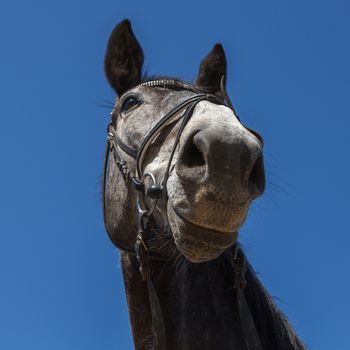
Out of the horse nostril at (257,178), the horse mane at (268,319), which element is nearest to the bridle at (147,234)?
the horse mane at (268,319)

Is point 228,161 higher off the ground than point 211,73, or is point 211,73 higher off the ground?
point 211,73

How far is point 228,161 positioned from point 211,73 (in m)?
2.34

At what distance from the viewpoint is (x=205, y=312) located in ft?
14.3

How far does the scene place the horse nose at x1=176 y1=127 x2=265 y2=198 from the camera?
11.1ft

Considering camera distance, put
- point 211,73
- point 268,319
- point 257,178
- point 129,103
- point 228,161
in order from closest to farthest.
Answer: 1. point 228,161
2. point 257,178
3. point 268,319
4. point 129,103
5. point 211,73

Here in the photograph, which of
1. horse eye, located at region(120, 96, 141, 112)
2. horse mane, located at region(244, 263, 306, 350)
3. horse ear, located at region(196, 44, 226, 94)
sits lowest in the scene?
horse mane, located at region(244, 263, 306, 350)

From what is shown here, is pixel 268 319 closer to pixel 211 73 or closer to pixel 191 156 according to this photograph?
pixel 191 156

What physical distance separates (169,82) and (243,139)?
5.99ft

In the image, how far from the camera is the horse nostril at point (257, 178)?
11.5 feet

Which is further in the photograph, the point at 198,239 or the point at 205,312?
the point at 205,312

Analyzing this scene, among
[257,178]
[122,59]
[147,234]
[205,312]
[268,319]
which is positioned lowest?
[268,319]

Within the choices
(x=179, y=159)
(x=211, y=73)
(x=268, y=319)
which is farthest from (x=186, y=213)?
(x=211, y=73)

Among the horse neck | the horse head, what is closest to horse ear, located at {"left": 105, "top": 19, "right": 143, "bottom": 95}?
the horse head

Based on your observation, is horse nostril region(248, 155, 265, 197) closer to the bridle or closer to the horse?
the horse
